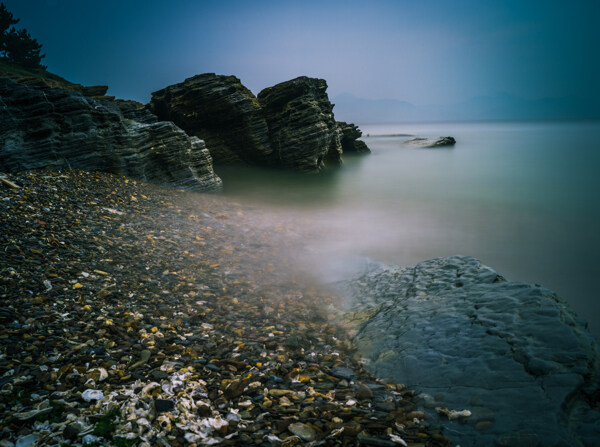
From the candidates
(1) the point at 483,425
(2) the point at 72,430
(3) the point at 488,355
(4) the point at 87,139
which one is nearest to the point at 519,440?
(1) the point at 483,425

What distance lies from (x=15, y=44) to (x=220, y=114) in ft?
171

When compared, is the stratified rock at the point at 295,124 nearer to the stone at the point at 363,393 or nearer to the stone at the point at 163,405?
the stone at the point at 363,393

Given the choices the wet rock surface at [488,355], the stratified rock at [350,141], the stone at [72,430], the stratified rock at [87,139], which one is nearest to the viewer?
the stone at [72,430]

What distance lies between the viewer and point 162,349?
483cm

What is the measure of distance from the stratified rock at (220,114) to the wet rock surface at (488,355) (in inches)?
994

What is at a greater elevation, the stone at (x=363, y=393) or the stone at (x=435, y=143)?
the stone at (x=435, y=143)

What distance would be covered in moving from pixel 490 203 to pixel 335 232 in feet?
42.6

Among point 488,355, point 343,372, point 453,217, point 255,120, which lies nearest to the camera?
point 488,355

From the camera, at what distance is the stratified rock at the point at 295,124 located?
3031 centimetres

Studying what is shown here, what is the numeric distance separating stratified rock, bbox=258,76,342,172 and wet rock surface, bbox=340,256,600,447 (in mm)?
24659

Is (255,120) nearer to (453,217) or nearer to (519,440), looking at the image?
(453,217)

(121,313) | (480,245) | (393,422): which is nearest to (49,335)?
(121,313)

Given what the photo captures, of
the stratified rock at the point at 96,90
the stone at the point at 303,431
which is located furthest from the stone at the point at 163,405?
the stratified rock at the point at 96,90

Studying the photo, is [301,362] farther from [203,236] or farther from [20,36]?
[20,36]
